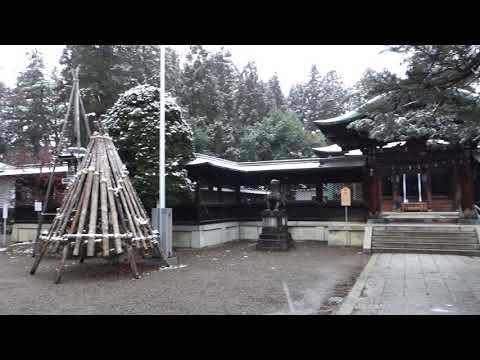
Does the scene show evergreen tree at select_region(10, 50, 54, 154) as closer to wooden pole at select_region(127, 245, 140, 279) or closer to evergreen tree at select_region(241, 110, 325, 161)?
evergreen tree at select_region(241, 110, 325, 161)

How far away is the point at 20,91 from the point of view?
37.5 meters

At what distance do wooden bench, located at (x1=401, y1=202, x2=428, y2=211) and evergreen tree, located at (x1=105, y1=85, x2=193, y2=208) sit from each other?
13950mm

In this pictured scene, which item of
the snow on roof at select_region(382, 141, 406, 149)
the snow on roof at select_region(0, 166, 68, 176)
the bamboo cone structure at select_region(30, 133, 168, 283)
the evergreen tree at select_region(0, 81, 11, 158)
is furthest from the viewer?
the evergreen tree at select_region(0, 81, 11, 158)

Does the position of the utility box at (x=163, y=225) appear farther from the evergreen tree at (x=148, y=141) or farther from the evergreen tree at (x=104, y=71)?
the evergreen tree at (x=104, y=71)

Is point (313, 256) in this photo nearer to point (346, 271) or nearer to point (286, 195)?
point (346, 271)

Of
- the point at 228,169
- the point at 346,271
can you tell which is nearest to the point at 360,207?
the point at 228,169

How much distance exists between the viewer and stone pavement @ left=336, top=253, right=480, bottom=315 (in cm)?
619

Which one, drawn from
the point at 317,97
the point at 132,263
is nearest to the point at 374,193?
the point at 132,263

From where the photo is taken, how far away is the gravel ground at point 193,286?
22.3 ft

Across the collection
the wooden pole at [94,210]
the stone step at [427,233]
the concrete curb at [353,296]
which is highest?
the wooden pole at [94,210]

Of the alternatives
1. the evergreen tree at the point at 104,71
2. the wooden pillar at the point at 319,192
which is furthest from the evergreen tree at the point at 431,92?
the evergreen tree at the point at 104,71

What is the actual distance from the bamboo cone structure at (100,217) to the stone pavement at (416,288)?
578 centimetres

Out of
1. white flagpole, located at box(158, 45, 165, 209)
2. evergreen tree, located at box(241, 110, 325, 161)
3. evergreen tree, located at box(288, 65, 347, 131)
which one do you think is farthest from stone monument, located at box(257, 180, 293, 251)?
evergreen tree, located at box(288, 65, 347, 131)

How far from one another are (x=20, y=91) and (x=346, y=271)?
1515 inches
